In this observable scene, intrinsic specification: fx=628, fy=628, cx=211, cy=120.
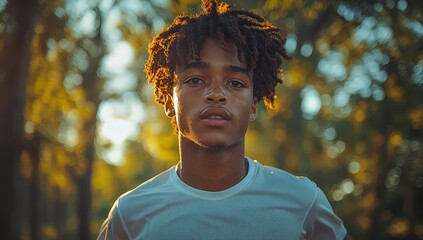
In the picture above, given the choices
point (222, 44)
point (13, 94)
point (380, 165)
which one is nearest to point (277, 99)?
point (13, 94)

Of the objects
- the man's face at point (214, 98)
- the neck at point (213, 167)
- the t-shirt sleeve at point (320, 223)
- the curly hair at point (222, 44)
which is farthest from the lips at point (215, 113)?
the t-shirt sleeve at point (320, 223)

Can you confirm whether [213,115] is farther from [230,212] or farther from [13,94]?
[13,94]

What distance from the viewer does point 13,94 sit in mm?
9164

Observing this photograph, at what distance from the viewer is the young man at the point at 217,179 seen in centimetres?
378

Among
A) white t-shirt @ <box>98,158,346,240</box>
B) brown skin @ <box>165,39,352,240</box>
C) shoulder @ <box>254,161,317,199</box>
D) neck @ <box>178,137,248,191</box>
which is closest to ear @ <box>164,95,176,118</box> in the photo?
brown skin @ <box>165,39,352,240</box>

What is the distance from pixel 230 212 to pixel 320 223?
0.58 m

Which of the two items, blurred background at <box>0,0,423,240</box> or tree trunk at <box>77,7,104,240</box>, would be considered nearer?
blurred background at <box>0,0,423,240</box>

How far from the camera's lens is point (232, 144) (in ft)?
13.0

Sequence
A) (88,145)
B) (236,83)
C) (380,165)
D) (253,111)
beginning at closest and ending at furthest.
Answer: (236,83)
(253,111)
(88,145)
(380,165)

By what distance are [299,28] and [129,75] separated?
9449mm

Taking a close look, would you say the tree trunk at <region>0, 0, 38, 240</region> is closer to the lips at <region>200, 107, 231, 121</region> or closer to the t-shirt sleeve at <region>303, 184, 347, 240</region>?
the lips at <region>200, 107, 231, 121</region>

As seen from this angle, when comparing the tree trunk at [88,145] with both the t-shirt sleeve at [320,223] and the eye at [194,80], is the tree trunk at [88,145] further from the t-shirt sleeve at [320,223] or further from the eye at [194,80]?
the t-shirt sleeve at [320,223]

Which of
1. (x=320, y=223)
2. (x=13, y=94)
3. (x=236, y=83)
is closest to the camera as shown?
(x=320, y=223)

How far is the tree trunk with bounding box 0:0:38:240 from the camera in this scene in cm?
891
